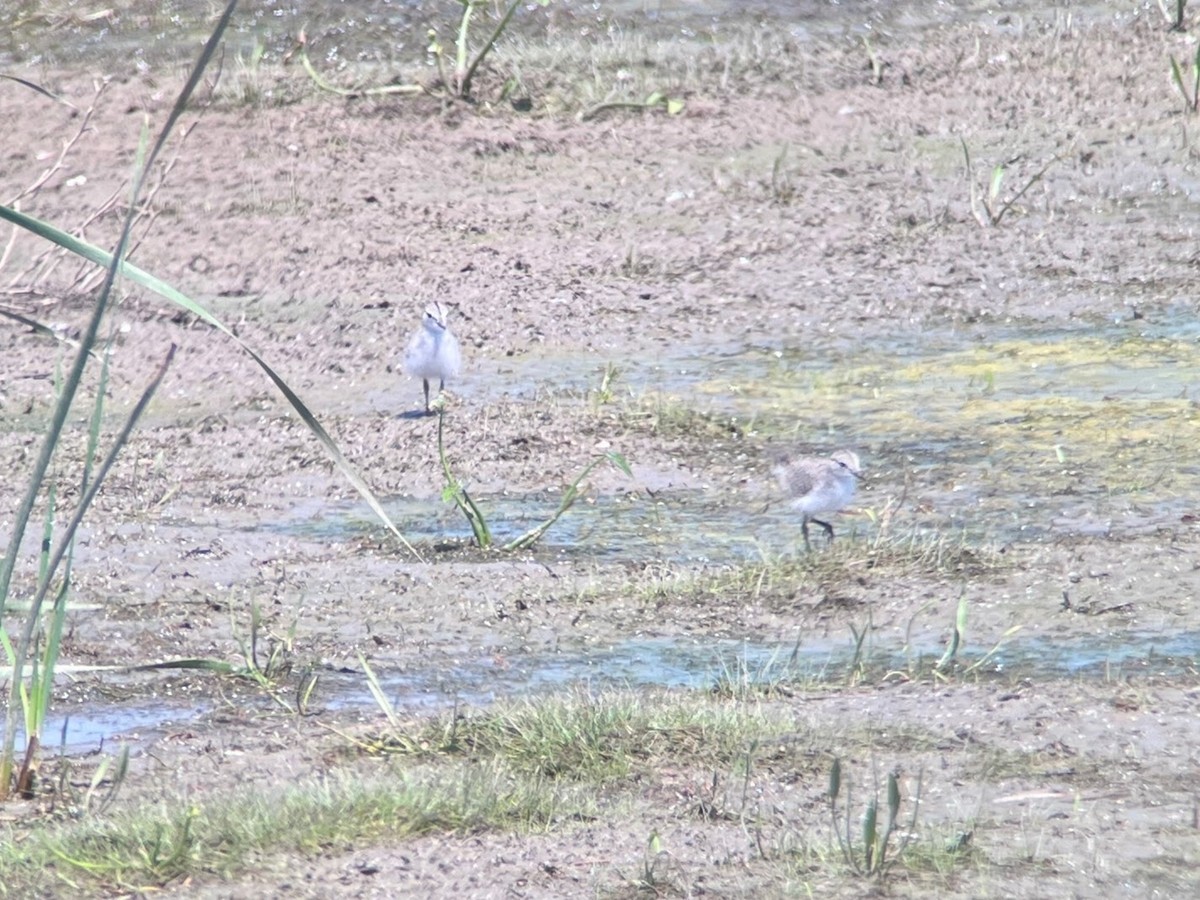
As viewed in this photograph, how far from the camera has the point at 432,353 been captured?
8047mm

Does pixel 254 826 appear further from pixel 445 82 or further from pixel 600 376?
pixel 445 82

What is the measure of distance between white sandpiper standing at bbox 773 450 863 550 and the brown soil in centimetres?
37

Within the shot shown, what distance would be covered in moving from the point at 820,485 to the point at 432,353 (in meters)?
1.98

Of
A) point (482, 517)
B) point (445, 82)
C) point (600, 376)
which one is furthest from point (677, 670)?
point (445, 82)

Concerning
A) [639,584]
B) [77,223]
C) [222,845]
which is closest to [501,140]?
[77,223]

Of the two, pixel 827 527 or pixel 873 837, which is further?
pixel 827 527

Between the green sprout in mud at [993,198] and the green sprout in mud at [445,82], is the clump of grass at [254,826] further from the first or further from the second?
the green sprout in mud at [445,82]

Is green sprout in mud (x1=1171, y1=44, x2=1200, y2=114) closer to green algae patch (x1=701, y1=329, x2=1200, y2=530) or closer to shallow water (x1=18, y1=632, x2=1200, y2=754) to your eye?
green algae patch (x1=701, y1=329, x2=1200, y2=530)

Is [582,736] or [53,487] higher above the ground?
[53,487]

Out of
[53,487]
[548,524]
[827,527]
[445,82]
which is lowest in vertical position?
[827,527]

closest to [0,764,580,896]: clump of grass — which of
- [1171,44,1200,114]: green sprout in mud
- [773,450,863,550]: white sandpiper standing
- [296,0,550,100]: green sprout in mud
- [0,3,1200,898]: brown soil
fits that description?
[0,3,1200,898]: brown soil

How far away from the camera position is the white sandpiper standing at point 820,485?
6574 mm

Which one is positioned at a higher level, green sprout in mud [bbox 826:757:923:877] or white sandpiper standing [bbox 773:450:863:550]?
green sprout in mud [bbox 826:757:923:877]

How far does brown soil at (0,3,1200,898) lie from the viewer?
15.3 feet
